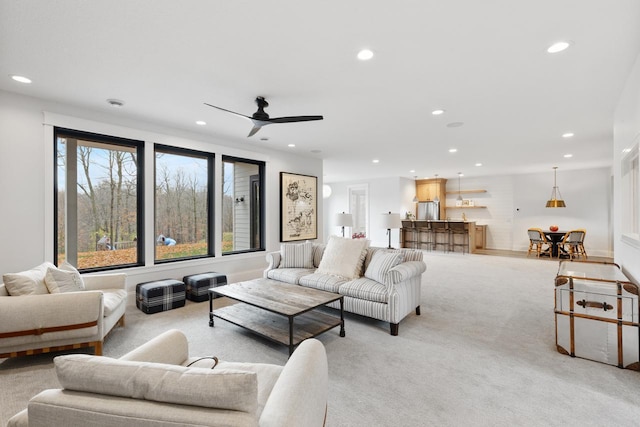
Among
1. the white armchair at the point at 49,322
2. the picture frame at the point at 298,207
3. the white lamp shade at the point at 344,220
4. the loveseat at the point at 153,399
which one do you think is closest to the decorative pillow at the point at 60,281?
the white armchair at the point at 49,322

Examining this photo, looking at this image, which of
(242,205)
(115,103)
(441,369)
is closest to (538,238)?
(441,369)

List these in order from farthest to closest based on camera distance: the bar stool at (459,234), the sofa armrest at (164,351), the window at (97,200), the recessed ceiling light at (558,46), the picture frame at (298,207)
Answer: the bar stool at (459,234)
the picture frame at (298,207)
the window at (97,200)
the recessed ceiling light at (558,46)
the sofa armrest at (164,351)

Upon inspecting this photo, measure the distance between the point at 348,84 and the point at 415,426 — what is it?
113 inches

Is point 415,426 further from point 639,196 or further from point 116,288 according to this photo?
point 116,288

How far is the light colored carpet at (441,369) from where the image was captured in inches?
74.2

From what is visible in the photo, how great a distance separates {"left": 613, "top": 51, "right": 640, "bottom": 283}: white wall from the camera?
250cm

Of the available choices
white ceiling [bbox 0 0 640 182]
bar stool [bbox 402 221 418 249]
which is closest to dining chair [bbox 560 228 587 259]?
bar stool [bbox 402 221 418 249]

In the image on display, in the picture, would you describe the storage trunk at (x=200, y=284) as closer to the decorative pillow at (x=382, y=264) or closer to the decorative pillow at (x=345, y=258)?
the decorative pillow at (x=345, y=258)

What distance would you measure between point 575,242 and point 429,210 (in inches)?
160

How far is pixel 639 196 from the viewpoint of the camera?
251 cm

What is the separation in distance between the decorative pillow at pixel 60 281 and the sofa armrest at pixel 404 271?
121 inches

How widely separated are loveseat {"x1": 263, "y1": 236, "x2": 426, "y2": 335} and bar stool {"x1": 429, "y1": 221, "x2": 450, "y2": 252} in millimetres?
6324

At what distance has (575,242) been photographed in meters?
7.92

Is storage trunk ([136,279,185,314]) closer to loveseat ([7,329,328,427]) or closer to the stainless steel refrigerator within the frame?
loveseat ([7,329,328,427])
